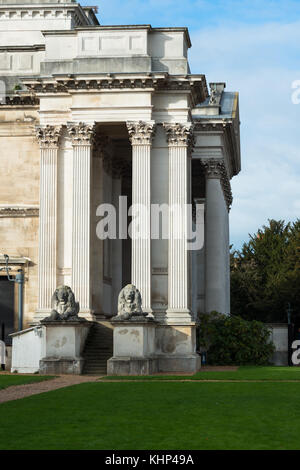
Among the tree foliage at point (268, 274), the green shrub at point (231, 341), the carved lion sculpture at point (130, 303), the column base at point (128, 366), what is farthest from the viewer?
the tree foliage at point (268, 274)

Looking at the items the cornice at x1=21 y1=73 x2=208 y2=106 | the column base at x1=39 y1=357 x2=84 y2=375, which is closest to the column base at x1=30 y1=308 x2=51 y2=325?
the column base at x1=39 y1=357 x2=84 y2=375

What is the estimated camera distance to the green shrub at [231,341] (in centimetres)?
5134

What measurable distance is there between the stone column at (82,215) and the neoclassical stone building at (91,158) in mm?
51

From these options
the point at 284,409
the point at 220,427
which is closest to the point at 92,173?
the point at 284,409

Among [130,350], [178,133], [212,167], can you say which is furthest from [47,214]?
[212,167]

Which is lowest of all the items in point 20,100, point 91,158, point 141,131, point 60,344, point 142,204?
point 60,344

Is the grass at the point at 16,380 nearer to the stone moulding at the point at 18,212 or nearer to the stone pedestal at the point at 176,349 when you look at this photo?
the stone pedestal at the point at 176,349

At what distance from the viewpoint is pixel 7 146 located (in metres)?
51.2

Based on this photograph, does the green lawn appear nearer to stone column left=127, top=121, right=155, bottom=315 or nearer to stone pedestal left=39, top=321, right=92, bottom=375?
stone pedestal left=39, top=321, right=92, bottom=375

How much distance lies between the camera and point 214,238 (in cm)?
5759

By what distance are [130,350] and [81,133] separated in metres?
12.2

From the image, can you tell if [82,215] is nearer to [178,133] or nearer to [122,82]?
[178,133]

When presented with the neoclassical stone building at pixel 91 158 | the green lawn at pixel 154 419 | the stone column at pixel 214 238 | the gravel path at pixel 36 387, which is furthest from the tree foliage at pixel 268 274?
the green lawn at pixel 154 419

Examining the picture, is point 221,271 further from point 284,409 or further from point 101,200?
point 284,409
